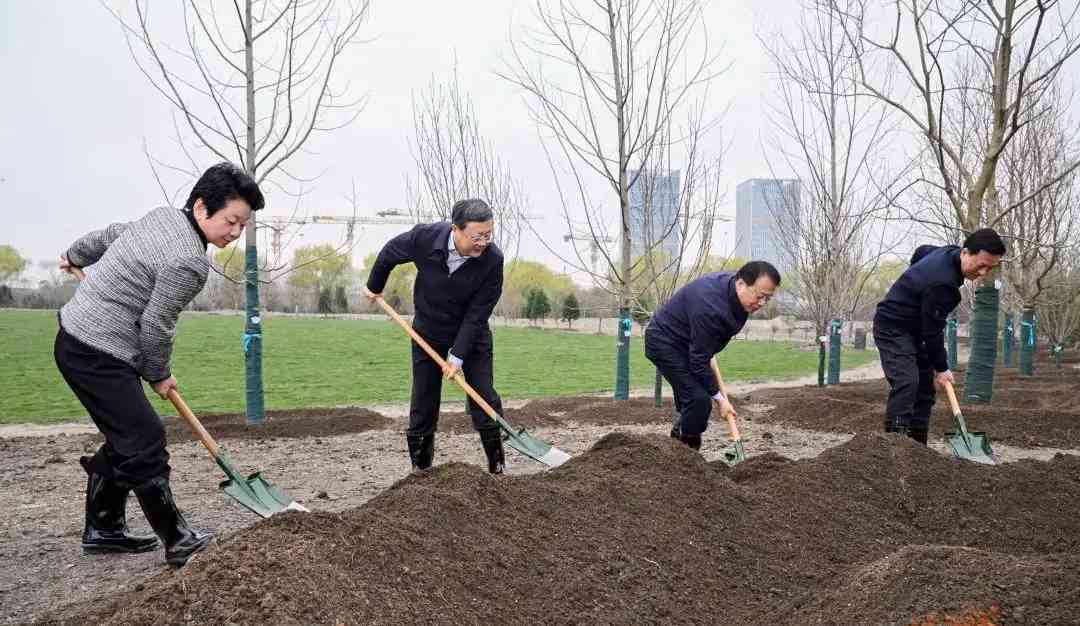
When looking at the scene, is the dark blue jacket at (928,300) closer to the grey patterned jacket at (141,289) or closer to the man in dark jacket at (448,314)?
the man in dark jacket at (448,314)

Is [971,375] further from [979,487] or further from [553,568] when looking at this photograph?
[553,568]

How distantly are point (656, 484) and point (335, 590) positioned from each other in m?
1.84

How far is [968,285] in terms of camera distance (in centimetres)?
1769

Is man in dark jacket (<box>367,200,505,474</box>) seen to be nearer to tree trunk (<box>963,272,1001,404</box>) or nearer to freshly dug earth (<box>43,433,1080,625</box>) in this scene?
freshly dug earth (<box>43,433,1080,625</box>)

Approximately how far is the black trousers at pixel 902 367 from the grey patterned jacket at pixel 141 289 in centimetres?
412

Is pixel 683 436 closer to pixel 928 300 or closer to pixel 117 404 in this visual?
pixel 928 300

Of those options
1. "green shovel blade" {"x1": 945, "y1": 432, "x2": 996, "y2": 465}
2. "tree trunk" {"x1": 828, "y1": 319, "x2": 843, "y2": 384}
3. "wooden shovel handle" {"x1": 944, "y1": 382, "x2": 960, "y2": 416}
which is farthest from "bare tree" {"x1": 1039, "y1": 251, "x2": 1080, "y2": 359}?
"wooden shovel handle" {"x1": 944, "y1": 382, "x2": 960, "y2": 416}

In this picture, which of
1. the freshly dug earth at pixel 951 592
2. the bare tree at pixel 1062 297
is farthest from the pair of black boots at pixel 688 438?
the bare tree at pixel 1062 297

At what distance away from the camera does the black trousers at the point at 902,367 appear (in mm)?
5195

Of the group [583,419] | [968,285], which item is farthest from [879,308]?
[968,285]

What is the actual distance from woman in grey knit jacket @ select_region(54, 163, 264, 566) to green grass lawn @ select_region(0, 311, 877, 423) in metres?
8.09

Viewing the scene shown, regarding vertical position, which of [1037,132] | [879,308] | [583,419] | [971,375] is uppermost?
[1037,132]

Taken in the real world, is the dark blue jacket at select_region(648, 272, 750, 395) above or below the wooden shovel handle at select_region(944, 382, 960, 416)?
above

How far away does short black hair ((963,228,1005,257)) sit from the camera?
4895 millimetres
